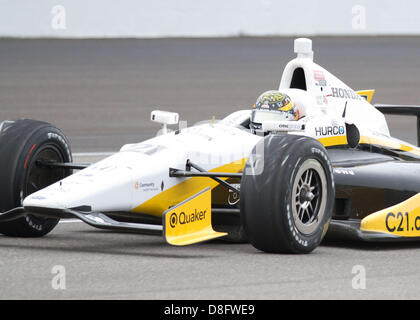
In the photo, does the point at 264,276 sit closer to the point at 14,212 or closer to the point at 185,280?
the point at 185,280

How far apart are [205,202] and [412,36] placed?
3775cm

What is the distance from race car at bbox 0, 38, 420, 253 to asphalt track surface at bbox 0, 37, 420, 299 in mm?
190

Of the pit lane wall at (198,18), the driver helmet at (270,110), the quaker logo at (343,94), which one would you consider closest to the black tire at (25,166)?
the driver helmet at (270,110)

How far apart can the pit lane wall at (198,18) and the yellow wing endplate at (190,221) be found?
27.8 m

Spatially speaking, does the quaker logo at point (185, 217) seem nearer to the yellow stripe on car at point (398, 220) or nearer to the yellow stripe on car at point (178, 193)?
the yellow stripe on car at point (178, 193)

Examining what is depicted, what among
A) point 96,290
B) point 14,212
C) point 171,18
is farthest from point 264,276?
point 171,18

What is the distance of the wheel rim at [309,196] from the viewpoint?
8.02m

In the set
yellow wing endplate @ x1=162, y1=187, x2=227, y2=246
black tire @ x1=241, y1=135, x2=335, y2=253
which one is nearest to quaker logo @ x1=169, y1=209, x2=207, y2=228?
yellow wing endplate @ x1=162, y1=187, x2=227, y2=246

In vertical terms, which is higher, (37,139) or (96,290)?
(37,139)

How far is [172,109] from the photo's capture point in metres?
23.6

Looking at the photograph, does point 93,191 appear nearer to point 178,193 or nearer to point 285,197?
point 178,193

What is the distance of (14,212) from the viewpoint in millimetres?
8344

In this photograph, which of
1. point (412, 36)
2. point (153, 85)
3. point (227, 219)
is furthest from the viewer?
point (412, 36)

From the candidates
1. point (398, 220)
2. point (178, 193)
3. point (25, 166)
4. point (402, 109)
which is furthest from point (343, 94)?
point (25, 166)
